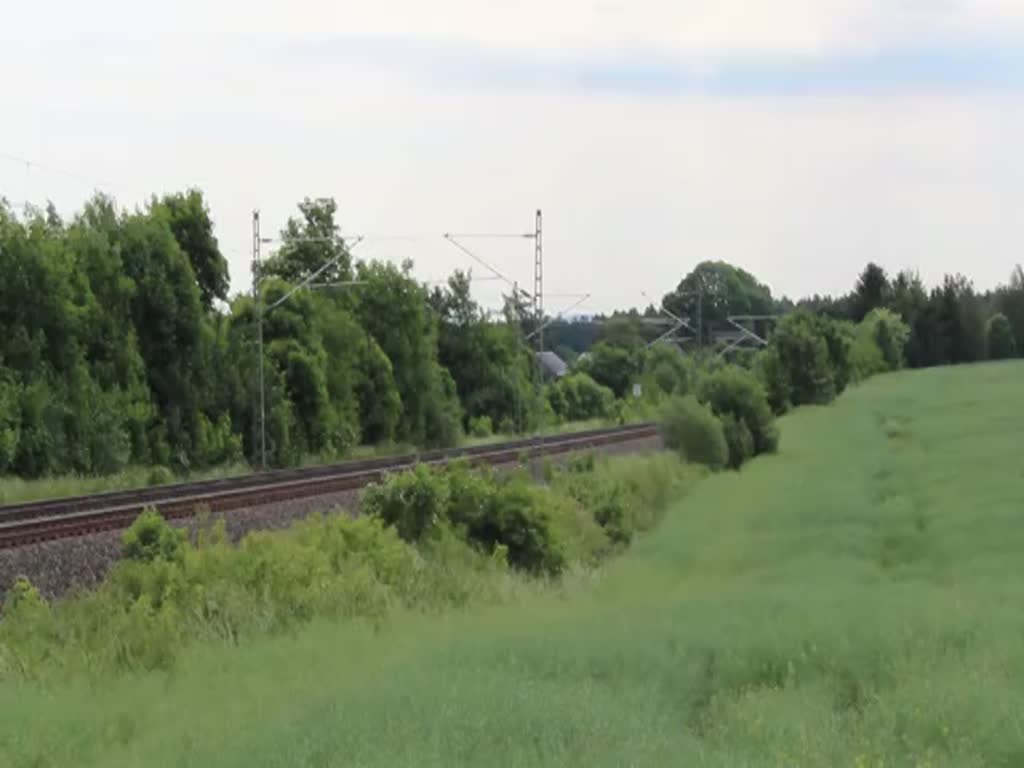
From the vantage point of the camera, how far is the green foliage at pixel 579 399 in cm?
Result: 10281

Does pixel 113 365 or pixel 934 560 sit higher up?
pixel 113 365

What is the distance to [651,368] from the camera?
11519cm

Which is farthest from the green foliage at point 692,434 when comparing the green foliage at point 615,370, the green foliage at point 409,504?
the green foliage at point 615,370

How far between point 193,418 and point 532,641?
37.1m

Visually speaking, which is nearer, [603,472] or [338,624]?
[338,624]

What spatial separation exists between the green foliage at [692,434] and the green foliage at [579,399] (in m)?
43.6

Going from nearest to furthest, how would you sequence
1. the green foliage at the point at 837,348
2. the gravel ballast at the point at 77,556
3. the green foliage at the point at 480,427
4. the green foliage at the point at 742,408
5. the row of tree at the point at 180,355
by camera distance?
the gravel ballast at the point at 77,556, the row of tree at the point at 180,355, the green foliage at the point at 742,408, the green foliage at the point at 480,427, the green foliage at the point at 837,348

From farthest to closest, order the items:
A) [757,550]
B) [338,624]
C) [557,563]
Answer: [757,550] < [557,563] < [338,624]

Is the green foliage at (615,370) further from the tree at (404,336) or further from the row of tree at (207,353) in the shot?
the tree at (404,336)

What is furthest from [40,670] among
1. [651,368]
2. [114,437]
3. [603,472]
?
[651,368]

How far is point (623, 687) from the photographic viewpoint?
14.2m

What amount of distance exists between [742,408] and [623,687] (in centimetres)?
5095

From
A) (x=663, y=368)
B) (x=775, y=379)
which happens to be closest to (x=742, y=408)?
(x=775, y=379)

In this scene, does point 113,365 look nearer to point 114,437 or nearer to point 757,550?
point 114,437
